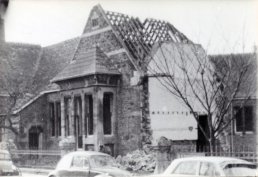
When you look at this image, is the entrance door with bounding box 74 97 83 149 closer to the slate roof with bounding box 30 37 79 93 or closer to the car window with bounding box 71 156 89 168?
the slate roof with bounding box 30 37 79 93

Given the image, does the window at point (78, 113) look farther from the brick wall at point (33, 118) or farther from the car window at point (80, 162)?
the car window at point (80, 162)

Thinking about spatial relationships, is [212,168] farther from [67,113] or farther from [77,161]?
[67,113]

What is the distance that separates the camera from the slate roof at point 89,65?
2272 cm

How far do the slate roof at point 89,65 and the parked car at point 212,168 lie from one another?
11407mm

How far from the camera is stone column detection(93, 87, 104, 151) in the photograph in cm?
2236

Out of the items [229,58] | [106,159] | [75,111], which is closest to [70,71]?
[75,111]

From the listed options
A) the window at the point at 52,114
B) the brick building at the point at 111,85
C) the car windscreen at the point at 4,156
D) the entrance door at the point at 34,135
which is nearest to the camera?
the car windscreen at the point at 4,156

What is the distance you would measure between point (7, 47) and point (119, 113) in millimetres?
10704

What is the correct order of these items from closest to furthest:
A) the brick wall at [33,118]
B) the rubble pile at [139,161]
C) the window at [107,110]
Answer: the rubble pile at [139,161] → the window at [107,110] → the brick wall at [33,118]

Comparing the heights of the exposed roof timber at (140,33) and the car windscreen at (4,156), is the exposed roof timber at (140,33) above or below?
above

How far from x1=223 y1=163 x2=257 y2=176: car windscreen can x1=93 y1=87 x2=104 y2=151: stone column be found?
465 inches

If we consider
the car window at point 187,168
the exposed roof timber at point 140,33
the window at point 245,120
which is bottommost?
the car window at point 187,168

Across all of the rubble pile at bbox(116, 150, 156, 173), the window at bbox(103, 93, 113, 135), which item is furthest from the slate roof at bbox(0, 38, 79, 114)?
the rubble pile at bbox(116, 150, 156, 173)

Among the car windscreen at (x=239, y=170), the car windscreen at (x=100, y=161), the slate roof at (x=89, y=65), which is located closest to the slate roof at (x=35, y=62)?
the slate roof at (x=89, y=65)
